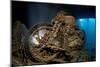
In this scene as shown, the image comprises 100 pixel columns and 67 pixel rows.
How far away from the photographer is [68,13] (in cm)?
192

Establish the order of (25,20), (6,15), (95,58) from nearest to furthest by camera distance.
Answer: (6,15)
(25,20)
(95,58)

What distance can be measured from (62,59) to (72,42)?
22cm

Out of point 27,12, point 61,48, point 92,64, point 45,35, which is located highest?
point 27,12

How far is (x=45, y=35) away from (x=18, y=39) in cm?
29

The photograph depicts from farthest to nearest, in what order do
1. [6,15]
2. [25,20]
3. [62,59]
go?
[62,59]
[25,20]
[6,15]

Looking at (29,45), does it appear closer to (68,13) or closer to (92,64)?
(68,13)

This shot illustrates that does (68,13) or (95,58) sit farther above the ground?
(68,13)

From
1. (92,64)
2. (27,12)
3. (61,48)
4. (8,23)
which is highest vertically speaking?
(27,12)

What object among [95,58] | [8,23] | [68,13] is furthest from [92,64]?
[8,23]

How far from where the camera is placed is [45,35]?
1.86 metres

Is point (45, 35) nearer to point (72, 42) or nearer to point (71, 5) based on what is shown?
point (72, 42)

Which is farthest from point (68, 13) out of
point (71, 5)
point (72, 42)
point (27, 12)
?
point (27, 12)

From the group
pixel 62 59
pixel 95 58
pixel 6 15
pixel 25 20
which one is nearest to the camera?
pixel 6 15

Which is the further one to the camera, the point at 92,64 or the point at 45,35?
the point at 92,64
